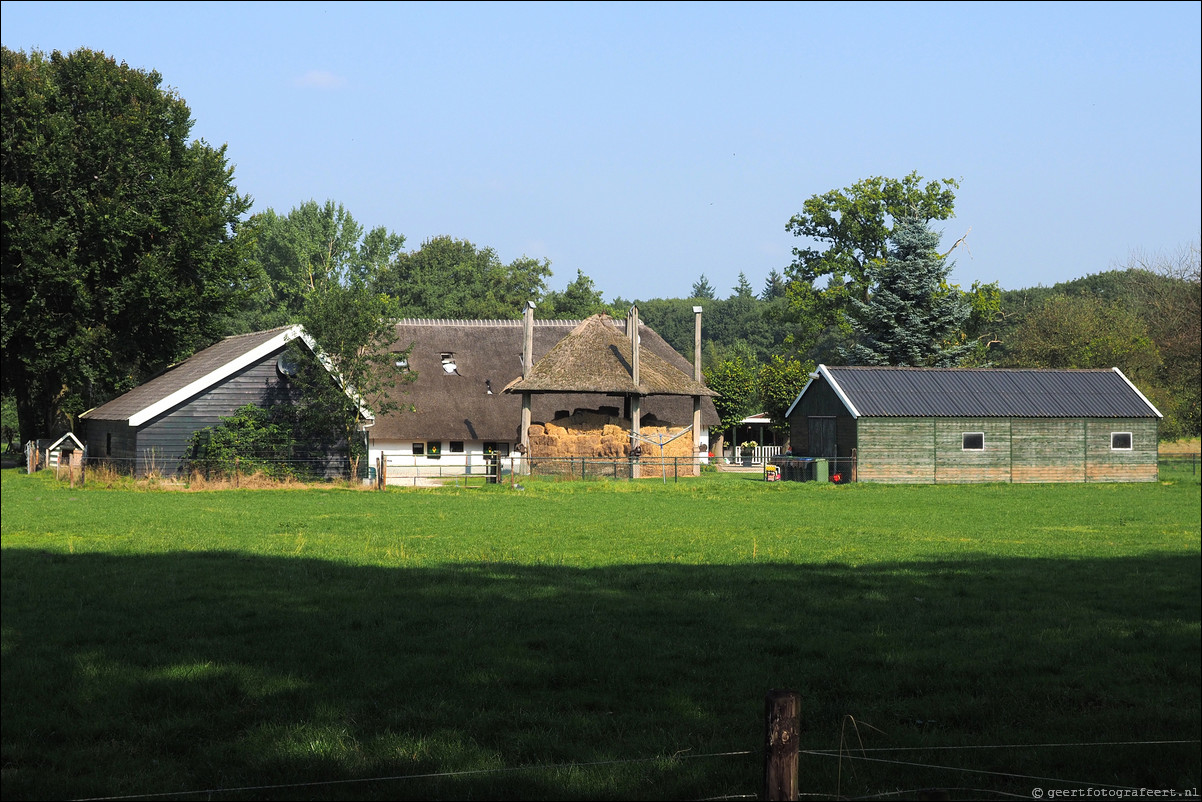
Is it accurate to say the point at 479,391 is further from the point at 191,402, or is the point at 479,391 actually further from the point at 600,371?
the point at 191,402

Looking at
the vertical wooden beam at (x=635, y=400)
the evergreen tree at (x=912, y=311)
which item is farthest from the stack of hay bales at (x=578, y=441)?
the evergreen tree at (x=912, y=311)

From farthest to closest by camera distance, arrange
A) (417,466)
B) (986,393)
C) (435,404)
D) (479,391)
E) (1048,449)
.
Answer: (479,391)
(435,404)
(986,393)
(1048,449)
(417,466)

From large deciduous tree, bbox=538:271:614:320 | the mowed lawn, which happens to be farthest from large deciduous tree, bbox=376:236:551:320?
the mowed lawn

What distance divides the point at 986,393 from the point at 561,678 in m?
38.1

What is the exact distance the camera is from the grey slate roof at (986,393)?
4281cm

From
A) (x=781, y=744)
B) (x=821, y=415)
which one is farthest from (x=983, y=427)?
(x=781, y=744)

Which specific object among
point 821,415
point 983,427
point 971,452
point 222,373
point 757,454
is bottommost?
point 757,454

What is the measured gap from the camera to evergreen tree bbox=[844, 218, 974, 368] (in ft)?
195

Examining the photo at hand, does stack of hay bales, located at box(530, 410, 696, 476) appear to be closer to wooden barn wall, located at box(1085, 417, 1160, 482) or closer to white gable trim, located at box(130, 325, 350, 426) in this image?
white gable trim, located at box(130, 325, 350, 426)

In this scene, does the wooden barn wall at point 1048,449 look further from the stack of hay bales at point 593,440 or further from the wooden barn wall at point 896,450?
the stack of hay bales at point 593,440

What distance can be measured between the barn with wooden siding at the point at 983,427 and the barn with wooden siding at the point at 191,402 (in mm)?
20603

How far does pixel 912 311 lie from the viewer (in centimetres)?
5925

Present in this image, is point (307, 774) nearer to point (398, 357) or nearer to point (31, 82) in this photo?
point (398, 357)

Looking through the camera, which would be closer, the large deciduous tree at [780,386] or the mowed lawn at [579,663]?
the mowed lawn at [579,663]
